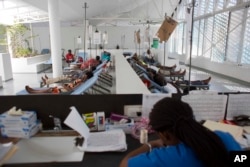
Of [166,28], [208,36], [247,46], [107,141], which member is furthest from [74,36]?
[107,141]

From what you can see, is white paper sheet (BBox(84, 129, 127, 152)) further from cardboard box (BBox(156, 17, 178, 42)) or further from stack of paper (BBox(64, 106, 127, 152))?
cardboard box (BBox(156, 17, 178, 42))

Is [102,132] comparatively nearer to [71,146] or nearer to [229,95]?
[71,146]

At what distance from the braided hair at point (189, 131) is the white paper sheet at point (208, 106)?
0.78 metres

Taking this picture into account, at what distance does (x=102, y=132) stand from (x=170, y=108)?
2.43 ft

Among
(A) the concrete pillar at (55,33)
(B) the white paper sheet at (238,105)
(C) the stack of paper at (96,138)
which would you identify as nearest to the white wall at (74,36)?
(A) the concrete pillar at (55,33)

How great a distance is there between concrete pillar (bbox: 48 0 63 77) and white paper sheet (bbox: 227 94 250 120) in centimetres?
549

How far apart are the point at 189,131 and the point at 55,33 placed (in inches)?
237

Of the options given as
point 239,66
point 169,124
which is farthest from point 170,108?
point 239,66

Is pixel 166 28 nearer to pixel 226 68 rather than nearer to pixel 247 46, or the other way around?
pixel 247 46

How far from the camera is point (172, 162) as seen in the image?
741 millimetres

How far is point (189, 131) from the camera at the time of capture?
77 centimetres

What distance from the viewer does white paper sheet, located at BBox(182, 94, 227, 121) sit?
1.57 m

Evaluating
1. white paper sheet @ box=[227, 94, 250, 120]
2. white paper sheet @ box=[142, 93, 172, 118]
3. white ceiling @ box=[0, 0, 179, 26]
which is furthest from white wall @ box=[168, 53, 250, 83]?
white paper sheet @ box=[142, 93, 172, 118]

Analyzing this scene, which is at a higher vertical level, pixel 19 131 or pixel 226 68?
pixel 19 131
